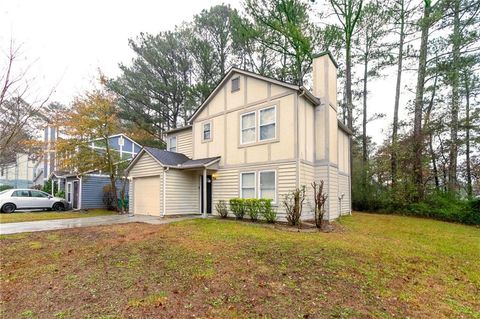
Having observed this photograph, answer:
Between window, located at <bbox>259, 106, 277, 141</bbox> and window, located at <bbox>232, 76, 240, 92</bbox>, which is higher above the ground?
window, located at <bbox>232, 76, 240, 92</bbox>

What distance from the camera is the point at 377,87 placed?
21.6 meters

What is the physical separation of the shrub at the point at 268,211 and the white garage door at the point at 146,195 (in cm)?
533

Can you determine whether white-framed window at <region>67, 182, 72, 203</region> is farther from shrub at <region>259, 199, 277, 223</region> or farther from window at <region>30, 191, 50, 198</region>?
shrub at <region>259, 199, 277, 223</region>

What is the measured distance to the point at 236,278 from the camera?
424cm

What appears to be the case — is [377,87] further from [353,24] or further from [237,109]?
[237,109]

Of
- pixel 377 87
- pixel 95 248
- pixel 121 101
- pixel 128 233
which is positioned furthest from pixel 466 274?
pixel 121 101

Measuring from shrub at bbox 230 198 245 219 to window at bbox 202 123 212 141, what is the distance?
3929 mm

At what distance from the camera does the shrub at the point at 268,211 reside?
10242mm

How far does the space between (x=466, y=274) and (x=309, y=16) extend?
60.7 feet

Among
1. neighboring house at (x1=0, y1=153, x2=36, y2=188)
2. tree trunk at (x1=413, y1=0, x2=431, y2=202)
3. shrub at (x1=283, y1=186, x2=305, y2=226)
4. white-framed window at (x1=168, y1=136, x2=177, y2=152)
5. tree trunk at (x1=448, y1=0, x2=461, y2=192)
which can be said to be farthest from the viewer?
neighboring house at (x1=0, y1=153, x2=36, y2=188)

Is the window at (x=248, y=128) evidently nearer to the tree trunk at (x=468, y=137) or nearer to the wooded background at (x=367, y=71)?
the wooded background at (x=367, y=71)

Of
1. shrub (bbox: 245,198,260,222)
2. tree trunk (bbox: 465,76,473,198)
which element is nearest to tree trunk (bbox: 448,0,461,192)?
tree trunk (bbox: 465,76,473,198)

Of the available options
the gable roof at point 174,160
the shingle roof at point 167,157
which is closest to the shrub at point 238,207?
the gable roof at point 174,160

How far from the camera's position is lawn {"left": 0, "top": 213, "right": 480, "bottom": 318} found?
3.31 metres
